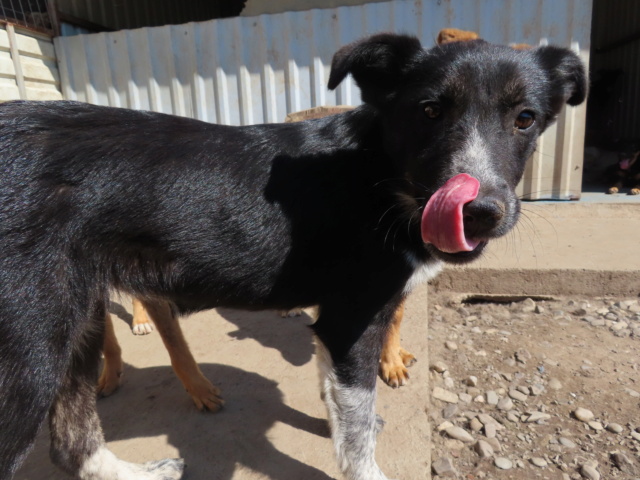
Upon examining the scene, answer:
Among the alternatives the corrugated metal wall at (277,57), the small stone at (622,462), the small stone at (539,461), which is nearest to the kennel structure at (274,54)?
the corrugated metal wall at (277,57)

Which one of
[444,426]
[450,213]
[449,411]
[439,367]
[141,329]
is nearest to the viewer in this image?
[450,213]

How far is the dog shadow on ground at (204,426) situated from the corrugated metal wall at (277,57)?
13.6 ft

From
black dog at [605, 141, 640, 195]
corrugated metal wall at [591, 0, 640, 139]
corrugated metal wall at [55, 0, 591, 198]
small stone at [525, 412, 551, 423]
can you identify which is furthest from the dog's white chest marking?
corrugated metal wall at [591, 0, 640, 139]

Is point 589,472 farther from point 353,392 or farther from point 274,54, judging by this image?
point 274,54

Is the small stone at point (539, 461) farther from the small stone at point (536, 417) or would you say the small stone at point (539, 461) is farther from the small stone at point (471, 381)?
the small stone at point (471, 381)

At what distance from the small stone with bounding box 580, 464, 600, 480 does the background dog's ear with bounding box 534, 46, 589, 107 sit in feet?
5.77

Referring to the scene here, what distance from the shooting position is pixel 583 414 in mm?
2463

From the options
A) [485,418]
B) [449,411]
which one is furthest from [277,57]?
[485,418]

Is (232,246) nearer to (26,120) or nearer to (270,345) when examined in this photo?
(26,120)

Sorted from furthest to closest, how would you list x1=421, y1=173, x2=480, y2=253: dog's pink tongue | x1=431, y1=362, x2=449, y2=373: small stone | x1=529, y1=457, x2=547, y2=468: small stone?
x1=431, y1=362, x2=449, y2=373: small stone
x1=529, y1=457, x2=547, y2=468: small stone
x1=421, y1=173, x2=480, y2=253: dog's pink tongue

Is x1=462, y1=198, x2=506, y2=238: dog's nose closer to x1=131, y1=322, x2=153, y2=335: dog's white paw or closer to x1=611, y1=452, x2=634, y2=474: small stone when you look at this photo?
x1=611, y1=452, x2=634, y2=474: small stone

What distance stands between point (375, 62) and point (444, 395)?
1.96 meters

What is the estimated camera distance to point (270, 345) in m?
3.20

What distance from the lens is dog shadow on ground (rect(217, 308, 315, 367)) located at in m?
3.10
